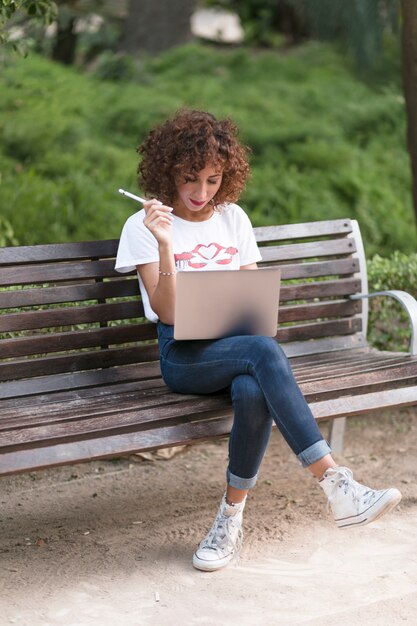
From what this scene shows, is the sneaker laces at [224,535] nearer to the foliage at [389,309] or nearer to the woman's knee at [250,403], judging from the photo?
the woman's knee at [250,403]

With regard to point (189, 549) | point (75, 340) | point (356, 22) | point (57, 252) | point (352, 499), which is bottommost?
point (189, 549)

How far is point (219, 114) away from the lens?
8.57m

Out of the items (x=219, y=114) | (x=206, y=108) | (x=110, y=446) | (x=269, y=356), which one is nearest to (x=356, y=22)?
(x=219, y=114)

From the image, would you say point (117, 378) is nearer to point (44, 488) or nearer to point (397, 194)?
point (44, 488)

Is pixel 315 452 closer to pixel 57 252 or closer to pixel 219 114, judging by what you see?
pixel 57 252

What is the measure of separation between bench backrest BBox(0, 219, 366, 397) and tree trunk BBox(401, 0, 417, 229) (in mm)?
1309

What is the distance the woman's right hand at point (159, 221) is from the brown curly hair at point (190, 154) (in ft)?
0.80

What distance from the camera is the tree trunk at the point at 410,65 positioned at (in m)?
5.54

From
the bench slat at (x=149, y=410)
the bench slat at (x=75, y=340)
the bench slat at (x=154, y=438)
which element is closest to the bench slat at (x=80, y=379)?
the bench slat at (x=75, y=340)

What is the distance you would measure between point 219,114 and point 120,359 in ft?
15.7

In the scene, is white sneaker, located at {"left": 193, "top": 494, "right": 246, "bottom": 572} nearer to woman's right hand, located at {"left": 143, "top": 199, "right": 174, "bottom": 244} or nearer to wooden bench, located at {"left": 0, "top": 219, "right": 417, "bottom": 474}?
wooden bench, located at {"left": 0, "top": 219, "right": 417, "bottom": 474}

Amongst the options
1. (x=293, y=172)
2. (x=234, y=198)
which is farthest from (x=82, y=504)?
(x=293, y=172)

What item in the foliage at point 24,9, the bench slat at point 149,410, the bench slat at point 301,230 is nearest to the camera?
the bench slat at point 149,410

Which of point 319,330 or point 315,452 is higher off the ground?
point 319,330
